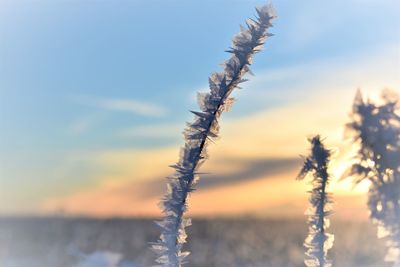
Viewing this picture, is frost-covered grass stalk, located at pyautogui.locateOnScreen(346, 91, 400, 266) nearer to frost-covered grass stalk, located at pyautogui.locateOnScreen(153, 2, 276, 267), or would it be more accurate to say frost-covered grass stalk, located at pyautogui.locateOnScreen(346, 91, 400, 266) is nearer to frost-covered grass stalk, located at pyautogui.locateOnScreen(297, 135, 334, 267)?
frost-covered grass stalk, located at pyautogui.locateOnScreen(297, 135, 334, 267)

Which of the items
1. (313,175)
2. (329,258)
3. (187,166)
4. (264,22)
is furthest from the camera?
(313,175)

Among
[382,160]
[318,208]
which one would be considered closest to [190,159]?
[318,208]

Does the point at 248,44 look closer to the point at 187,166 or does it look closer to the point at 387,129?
the point at 187,166

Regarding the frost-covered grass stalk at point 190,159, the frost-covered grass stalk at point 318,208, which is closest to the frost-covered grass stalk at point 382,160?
the frost-covered grass stalk at point 318,208

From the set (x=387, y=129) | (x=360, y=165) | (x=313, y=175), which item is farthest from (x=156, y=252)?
(x=387, y=129)

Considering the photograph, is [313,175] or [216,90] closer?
[216,90]

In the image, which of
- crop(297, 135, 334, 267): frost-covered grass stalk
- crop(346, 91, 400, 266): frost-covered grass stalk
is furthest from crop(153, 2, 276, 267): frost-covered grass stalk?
crop(346, 91, 400, 266): frost-covered grass stalk

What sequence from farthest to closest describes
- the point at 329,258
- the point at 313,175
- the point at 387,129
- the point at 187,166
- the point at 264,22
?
the point at 387,129, the point at 313,175, the point at 329,258, the point at 264,22, the point at 187,166
